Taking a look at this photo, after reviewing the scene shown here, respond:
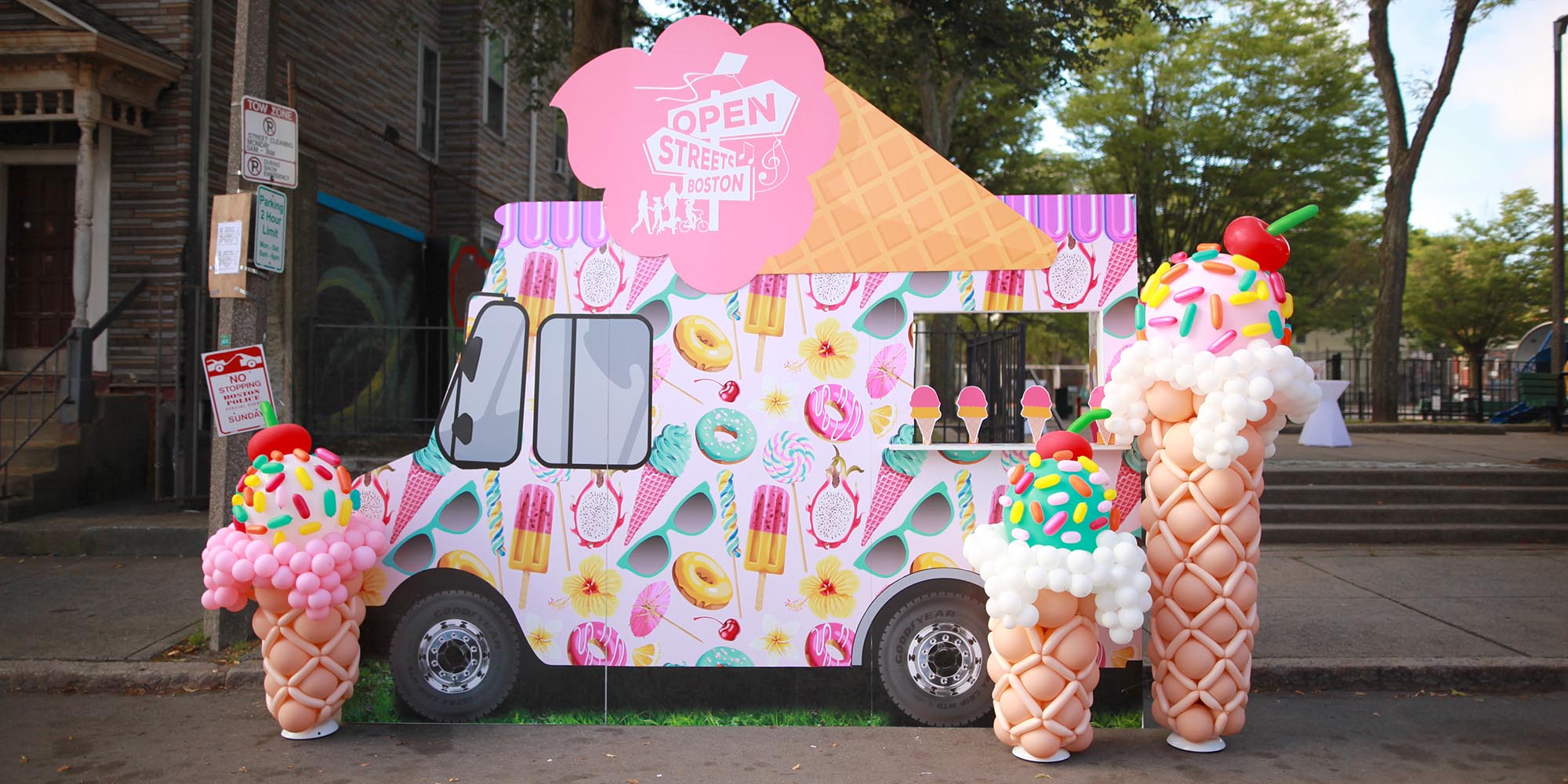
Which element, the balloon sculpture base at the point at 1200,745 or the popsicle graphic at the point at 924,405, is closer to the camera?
the balloon sculpture base at the point at 1200,745

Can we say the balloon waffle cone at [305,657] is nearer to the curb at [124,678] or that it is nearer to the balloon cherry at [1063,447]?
the curb at [124,678]

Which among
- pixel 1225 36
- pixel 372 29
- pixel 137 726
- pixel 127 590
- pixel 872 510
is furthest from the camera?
pixel 1225 36

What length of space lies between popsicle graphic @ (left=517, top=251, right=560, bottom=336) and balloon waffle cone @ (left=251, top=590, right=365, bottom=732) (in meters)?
1.52

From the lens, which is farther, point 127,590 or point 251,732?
point 127,590

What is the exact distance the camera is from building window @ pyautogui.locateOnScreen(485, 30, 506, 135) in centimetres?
1792

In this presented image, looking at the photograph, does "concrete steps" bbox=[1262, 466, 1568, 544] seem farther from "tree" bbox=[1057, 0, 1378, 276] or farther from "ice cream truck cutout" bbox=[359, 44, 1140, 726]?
"tree" bbox=[1057, 0, 1378, 276]

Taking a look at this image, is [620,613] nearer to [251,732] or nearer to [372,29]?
[251,732]

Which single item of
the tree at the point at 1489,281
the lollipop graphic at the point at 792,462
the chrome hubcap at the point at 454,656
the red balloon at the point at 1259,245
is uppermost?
the tree at the point at 1489,281

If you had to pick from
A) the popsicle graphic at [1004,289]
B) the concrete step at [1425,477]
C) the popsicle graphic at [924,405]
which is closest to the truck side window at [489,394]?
the popsicle graphic at [924,405]

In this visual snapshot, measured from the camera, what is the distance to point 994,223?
511 cm

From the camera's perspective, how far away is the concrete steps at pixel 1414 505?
9.98 metres

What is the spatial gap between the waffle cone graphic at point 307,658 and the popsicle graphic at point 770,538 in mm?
1876

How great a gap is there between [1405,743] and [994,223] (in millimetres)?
3204

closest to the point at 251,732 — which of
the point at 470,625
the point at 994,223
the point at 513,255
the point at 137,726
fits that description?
the point at 137,726
